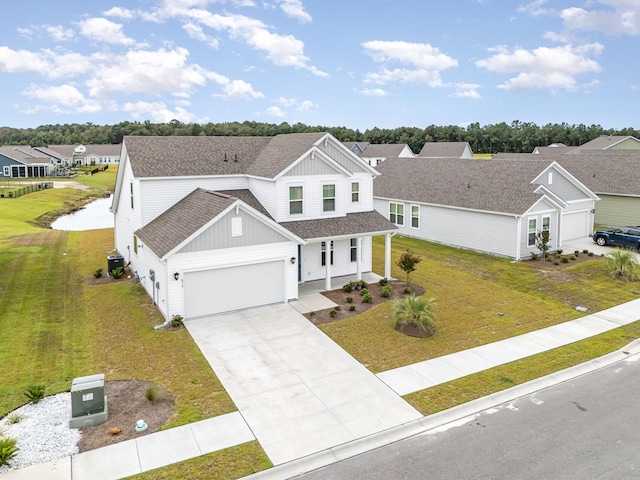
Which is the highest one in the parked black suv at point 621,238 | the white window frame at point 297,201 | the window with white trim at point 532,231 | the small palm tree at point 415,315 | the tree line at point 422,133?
the tree line at point 422,133

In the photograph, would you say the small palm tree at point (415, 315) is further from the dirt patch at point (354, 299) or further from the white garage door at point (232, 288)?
the white garage door at point (232, 288)

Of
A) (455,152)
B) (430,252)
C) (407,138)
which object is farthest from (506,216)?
(407,138)

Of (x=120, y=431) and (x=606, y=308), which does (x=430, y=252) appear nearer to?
(x=606, y=308)

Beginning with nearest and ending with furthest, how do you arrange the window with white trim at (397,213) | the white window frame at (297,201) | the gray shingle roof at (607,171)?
the white window frame at (297,201)
the window with white trim at (397,213)
the gray shingle roof at (607,171)

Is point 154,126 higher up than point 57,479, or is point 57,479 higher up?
point 154,126

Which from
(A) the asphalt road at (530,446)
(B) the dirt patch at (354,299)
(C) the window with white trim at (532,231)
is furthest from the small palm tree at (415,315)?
(C) the window with white trim at (532,231)

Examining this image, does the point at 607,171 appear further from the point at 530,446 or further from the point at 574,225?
the point at 530,446
